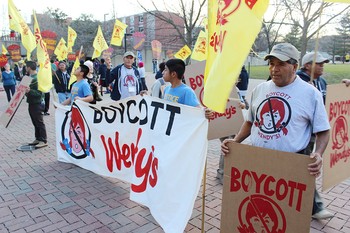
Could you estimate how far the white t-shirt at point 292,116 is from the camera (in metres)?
2.35

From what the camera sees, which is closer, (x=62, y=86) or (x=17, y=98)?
(x=17, y=98)

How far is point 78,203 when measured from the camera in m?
3.98

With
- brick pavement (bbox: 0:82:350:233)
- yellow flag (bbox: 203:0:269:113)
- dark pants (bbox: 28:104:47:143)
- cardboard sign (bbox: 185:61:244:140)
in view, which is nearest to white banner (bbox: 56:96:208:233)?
brick pavement (bbox: 0:82:350:233)

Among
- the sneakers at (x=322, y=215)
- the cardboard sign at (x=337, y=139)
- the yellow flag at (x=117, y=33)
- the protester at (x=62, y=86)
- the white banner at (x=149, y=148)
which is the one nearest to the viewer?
the white banner at (x=149, y=148)

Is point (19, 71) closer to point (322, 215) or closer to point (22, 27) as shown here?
point (22, 27)

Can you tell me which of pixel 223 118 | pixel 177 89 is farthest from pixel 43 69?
pixel 223 118

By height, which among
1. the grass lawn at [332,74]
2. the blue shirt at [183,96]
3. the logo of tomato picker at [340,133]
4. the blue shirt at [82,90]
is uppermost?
the blue shirt at [183,96]

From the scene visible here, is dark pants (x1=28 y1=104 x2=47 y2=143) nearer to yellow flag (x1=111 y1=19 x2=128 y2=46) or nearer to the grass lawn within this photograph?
yellow flag (x1=111 y1=19 x2=128 y2=46)

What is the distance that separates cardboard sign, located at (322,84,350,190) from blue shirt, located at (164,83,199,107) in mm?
1422

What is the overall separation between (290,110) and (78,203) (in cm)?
288

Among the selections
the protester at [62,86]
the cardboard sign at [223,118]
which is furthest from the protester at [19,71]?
the cardboard sign at [223,118]

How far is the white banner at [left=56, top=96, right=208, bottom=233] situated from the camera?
9.36 ft

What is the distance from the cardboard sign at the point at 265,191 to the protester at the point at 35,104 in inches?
202

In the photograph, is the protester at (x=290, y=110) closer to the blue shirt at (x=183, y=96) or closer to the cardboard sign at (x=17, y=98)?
the blue shirt at (x=183, y=96)
